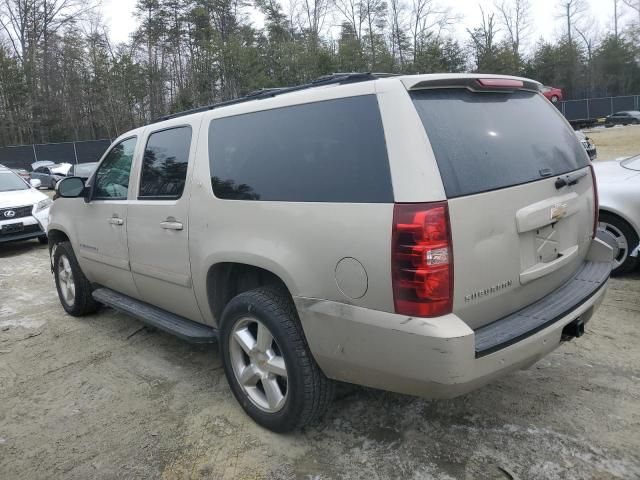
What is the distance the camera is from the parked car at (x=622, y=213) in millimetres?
4969

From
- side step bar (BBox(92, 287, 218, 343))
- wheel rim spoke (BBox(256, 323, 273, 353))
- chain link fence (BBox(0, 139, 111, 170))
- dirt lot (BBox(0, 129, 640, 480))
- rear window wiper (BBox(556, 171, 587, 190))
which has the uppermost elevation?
chain link fence (BBox(0, 139, 111, 170))

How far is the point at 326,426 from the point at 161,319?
1465 millimetres

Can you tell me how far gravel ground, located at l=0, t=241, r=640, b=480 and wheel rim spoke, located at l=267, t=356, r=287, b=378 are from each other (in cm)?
40

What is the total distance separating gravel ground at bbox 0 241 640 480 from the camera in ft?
8.53

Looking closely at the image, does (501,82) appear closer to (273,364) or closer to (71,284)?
(273,364)

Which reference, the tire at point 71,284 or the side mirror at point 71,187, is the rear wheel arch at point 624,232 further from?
the tire at point 71,284

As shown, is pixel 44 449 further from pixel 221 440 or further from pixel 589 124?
pixel 589 124

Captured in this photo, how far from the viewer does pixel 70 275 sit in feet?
16.8

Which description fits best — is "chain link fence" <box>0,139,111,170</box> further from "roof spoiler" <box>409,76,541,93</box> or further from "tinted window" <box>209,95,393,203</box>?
"roof spoiler" <box>409,76,541,93</box>

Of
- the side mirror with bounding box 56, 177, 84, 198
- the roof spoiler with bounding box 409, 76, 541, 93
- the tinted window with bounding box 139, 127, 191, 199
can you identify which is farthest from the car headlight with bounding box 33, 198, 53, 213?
the roof spoiler with bounding box 409, 76, 541, 93

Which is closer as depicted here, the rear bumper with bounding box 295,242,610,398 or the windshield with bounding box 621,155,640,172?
the rear bumper with bounding box 295,242,610,398

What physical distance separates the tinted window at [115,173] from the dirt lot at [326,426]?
4.46ft

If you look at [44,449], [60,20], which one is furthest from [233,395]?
[60,20]

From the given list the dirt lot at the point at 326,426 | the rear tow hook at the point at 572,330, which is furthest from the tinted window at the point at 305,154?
the dirt lot at the point at 326,426
